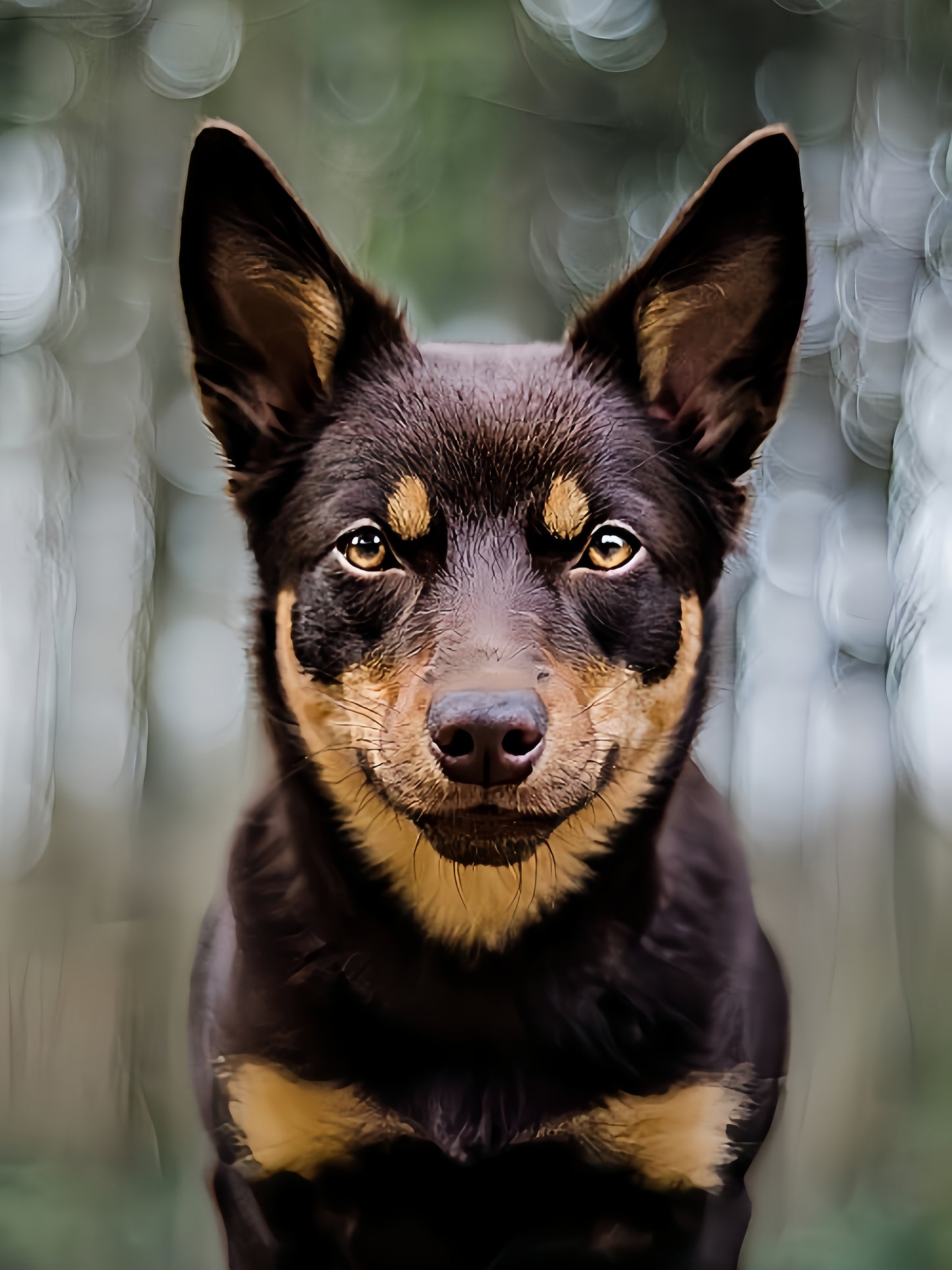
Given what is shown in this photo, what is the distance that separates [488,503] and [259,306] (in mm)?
260

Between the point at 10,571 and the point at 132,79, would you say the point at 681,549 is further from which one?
the point at 132,79

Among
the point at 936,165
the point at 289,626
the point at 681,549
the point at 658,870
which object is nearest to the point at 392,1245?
the point at 658,870

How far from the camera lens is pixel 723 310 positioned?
837 millimetres

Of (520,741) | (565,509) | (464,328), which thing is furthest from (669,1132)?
(464,328)

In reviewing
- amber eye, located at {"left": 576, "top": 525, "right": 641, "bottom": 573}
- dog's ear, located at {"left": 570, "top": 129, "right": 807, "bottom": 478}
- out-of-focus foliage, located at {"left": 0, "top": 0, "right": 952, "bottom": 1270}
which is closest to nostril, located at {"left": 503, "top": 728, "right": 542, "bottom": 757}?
amber eye, located at {"left": 576, "top": 525, "right": 641, "bottom": 573}

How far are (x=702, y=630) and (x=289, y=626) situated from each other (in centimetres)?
37

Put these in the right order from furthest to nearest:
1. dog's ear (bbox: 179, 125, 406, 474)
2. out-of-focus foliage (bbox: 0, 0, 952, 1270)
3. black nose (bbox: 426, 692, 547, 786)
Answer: out-of-focus foliage (bbox: 0, 0, 952, 1270), dog's ear (bbox: 179, 125, 406, 474), black nose (bbox: 426, 692, 547, 786)

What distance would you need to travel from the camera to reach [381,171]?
1.48 meters

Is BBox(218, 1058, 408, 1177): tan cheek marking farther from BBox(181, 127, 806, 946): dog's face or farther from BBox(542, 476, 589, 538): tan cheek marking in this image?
BBox(542, 476, 589, 538): tan cheek marking

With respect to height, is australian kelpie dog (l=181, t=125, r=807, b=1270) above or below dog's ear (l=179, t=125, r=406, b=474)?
below

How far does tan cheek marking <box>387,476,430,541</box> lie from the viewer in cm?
83

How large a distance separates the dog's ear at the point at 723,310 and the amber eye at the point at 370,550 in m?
0.25

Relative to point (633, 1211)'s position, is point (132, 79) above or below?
above

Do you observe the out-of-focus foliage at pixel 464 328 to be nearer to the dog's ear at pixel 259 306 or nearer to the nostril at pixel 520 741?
the dog's ear at pixel 259 306
